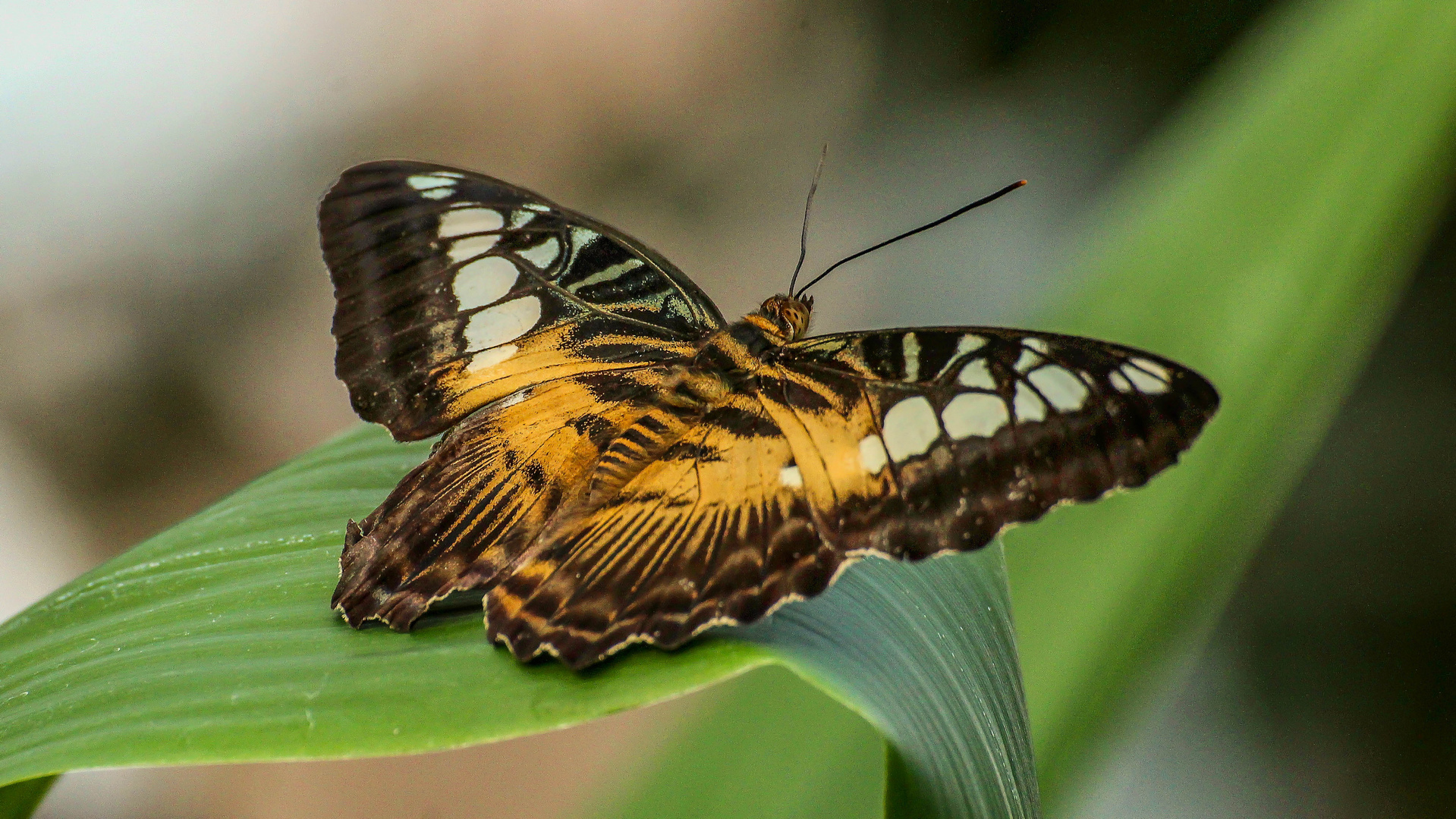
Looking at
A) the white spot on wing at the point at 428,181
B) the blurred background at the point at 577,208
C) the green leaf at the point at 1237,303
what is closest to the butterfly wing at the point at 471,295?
the white spot on wing at the point at 428,181

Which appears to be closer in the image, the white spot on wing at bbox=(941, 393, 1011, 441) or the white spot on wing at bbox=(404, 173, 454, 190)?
the white spot on wing at bbox=(941, 393, 1011, 441)

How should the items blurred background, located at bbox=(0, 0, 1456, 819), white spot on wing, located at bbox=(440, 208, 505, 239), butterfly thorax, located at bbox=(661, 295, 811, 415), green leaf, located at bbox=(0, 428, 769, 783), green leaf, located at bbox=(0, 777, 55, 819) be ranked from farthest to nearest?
blurred background, located at bbox=(0, 0, 1456, 819), white spot on wing, located at bbox=(440, 208, 505, 239), butterfly thorax, located at bbox=(661, 295, 811, 415), green leaf, located at bbox=(0, 777, 55, 819), green leaf, located at bbox=(0, 428, 769, 783)

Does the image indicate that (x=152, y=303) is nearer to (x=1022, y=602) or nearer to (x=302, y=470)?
(x=302, y=470)

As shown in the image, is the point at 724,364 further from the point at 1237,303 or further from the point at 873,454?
the point at 1237,303

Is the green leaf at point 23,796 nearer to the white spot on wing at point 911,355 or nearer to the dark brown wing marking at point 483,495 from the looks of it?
the dark brown wing marking at point 483,495

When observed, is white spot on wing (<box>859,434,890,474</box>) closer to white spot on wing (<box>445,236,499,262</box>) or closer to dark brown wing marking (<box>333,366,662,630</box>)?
dark brown wing marking (<box>333,366,662,630</box>)

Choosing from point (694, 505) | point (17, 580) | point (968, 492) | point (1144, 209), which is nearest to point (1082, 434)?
point (968, 492)

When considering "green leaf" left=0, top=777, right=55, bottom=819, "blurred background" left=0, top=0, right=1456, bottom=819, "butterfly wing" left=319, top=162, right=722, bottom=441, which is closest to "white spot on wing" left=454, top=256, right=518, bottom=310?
"butterfly wing" left=319, top=162, right=722, bottom=441
